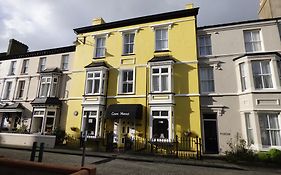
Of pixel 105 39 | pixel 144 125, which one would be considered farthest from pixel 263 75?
pixel 105 39

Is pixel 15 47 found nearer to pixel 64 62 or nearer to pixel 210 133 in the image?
pixel 64 62

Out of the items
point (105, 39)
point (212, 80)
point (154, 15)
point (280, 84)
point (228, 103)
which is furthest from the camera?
point (105, 39)

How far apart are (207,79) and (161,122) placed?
5.31 metres

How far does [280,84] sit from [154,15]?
37.5 ft

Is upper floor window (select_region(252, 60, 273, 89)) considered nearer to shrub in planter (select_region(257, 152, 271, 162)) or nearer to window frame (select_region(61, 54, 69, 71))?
shrub in planter (select_region(257, 152, 271, 162))

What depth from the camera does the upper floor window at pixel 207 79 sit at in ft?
48.9

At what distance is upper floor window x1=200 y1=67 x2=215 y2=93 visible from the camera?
1490cm

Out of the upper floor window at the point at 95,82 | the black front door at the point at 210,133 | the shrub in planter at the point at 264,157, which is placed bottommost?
the shrub in planter at the point at 264,157

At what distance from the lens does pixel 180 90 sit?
14562 millimetres

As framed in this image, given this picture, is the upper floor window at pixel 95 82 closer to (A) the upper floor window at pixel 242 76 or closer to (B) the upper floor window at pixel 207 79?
(B) the upper floor window at pixel 207 79

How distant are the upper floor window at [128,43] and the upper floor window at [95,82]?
10.4 feet

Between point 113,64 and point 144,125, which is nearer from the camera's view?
point 144,125

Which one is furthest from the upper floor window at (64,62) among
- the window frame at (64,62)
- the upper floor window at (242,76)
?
the upper floor window at (242,76)

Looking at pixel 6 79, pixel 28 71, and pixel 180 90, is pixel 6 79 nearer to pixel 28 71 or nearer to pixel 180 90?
pixel 28 71
